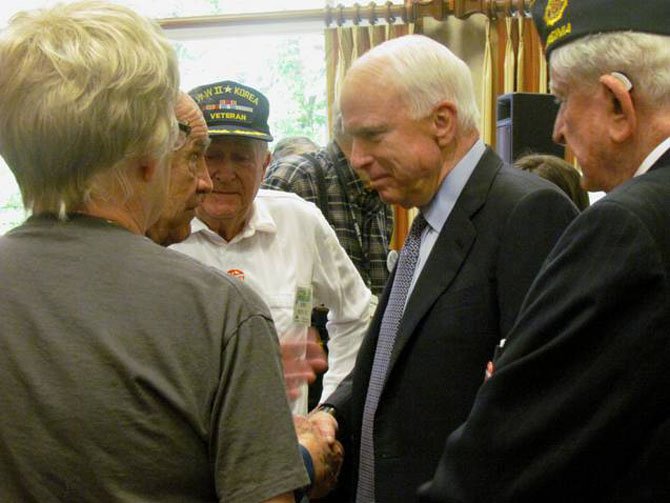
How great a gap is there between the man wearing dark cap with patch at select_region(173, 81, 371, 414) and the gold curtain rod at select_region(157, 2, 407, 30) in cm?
280

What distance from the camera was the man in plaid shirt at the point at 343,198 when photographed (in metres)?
3.23

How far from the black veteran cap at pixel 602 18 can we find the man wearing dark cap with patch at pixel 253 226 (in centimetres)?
107

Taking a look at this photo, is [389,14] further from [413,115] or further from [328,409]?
[328,409]

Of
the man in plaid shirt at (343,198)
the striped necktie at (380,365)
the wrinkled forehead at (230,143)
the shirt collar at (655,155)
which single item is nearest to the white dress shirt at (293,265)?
the wrinkled forehead at (230,143)

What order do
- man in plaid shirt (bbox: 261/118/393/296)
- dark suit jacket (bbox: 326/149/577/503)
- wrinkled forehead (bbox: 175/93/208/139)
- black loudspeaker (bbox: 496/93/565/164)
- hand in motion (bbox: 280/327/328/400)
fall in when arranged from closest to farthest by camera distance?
dark suit jacket (bbox: 326/149/577/503) → wrinkled forehead (bbox: 175/93/208/139) → hand in motion (bbox: 280/327/328/400) → man in plaid shirt (bbox: 261/118/393/296) → black loudspeaker (bbox: 496/93/565/164)

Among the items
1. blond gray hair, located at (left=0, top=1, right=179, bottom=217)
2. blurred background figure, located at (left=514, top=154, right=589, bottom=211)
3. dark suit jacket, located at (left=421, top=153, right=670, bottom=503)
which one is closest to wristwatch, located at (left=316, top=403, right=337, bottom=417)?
dark suit jacket, located at (left=421, top=153, right=670, bottom=503)

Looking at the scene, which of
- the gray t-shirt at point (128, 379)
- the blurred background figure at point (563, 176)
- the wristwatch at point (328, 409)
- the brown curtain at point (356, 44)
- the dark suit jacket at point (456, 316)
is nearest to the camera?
the gray t-shirt at point (128, 379)

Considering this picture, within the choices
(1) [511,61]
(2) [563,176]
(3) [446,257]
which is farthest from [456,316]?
(1) [511,61]

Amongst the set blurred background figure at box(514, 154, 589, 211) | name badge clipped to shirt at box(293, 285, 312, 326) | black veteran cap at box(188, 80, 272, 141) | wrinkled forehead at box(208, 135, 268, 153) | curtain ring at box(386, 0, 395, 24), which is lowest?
name badge clipped to shirt at box(293, 285, 312, 326)

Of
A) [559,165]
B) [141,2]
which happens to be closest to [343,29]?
[141,2]

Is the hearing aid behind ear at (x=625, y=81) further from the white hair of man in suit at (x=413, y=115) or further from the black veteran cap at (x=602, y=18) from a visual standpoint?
the white hair of man in suit at (x=413, y=115)

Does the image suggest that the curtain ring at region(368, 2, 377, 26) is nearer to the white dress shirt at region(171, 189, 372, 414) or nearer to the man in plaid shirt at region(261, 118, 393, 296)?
the man in plaid shirt at region(261, 118, 393, 296)

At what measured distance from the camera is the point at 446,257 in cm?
173

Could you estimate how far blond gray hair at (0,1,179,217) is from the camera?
3.36 feet
